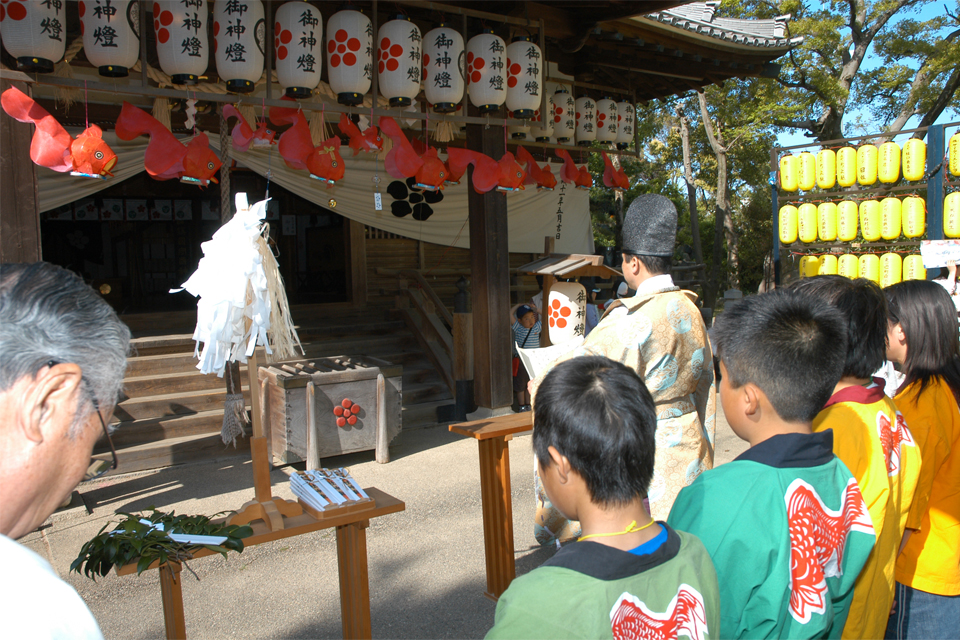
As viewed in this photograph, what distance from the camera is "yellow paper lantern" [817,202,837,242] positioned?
27.6 feet

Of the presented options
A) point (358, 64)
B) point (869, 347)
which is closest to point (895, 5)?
point (358, 64)

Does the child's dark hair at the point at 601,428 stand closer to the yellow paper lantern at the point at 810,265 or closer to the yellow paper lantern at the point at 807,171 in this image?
the yellow paper lantern at the point at 810,265

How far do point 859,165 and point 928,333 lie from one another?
7.11 metres

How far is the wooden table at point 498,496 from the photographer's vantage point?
329cm

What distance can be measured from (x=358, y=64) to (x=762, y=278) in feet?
61.8

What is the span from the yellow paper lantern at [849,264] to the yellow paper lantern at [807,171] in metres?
1.13

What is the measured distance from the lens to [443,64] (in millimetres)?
6004

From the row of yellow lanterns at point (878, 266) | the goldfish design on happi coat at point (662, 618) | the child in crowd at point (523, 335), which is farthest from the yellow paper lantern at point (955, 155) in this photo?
the goldfish design on happi coat at point (662, 618)

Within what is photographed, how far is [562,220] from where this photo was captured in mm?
10633

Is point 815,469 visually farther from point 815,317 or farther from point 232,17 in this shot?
Result: point 232,17

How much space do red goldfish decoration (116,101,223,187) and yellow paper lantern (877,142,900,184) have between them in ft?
24.9

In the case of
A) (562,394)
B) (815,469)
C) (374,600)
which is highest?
(562,394)

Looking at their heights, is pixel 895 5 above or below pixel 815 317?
above

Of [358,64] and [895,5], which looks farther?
[895,5]
